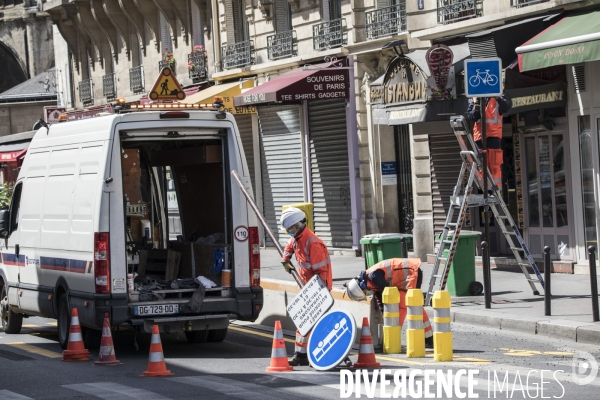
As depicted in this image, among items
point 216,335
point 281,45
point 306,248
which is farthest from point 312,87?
point 306,248

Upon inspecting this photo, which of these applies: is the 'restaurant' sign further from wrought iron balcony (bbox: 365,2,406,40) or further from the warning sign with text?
the warning sign with text

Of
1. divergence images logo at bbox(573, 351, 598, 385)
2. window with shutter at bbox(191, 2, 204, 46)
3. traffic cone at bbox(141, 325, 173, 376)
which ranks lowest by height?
divergence images logo at bbox(573, 351, 598, 385)

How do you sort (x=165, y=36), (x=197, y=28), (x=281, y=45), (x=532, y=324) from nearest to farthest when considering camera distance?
(x=532, y=324) < (x=281, y=45) < (x=197, y=28) < (x=165, y=36)

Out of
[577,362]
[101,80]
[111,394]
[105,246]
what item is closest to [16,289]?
[105,246]

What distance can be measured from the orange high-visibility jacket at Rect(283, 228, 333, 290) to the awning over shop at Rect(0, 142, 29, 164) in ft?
76.5

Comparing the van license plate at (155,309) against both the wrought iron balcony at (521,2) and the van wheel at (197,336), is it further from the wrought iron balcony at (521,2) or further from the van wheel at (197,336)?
the wrought iron balcony at (521,2)

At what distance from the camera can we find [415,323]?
11180 mm

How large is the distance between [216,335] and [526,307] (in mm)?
3867

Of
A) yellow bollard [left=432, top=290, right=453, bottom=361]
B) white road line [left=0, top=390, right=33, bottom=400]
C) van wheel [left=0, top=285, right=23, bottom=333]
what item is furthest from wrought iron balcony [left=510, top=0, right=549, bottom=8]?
white road line [left=0, top=390, right=33, bottom=400]

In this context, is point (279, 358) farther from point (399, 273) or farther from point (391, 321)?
point (399, 273)

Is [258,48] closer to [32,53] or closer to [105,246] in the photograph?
[105,246]

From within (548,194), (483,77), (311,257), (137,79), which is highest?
(137,79)

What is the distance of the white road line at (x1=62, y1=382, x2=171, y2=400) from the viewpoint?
9570 mm

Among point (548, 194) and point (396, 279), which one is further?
point (548, 194)
